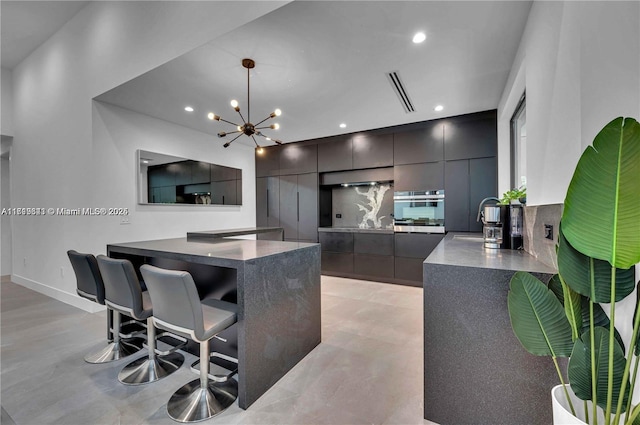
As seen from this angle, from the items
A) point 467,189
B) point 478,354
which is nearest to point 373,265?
point 467,189

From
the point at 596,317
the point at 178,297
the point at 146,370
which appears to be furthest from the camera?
the point at 146,370

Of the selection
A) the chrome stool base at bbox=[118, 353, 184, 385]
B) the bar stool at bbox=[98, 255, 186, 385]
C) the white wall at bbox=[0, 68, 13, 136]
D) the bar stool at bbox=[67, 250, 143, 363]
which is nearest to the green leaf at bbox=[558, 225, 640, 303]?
the bar stool at bbox=[98, 255, 186, 385]

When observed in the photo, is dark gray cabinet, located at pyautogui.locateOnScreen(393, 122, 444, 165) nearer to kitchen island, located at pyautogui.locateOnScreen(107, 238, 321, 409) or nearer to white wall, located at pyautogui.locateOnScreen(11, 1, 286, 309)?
kitchen island, located at pyautogui.locateOnScreen(107, 238, 321, 409)

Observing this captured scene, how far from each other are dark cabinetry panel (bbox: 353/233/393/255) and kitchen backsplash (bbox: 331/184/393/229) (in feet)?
1.68

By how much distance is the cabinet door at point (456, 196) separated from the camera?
400cm

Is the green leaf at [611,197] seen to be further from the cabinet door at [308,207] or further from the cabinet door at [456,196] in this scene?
the cabinet door at [308,207]

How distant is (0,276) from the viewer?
198 inches

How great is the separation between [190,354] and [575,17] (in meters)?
3.31

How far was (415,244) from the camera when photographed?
4266mm

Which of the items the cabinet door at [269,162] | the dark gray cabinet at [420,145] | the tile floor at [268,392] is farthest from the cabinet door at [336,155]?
the tile floor at [268,392]

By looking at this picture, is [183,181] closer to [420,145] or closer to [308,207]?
[308,207]

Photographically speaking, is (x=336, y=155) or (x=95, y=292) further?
(x=336, y=155)

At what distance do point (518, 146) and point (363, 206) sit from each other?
2.66 meters

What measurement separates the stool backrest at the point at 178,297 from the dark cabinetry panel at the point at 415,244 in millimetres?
3508
